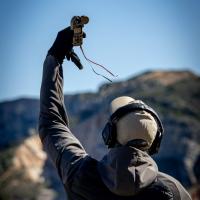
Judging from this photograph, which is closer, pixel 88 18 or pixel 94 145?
pixel 88 18

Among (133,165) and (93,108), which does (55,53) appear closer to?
(133,165)

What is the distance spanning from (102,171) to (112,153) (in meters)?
0.05

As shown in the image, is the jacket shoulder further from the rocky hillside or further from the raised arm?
the rocky hillside

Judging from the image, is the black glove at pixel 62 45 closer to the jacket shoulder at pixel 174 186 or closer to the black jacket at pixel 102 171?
the black jacket at pixel 102 171

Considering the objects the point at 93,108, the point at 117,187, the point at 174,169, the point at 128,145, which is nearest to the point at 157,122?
the point at 128,145

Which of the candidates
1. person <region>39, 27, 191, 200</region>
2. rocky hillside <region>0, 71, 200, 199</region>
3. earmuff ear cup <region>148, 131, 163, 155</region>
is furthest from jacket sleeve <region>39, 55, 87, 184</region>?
rocky hillside <region>0, 71, 200, 199</region>

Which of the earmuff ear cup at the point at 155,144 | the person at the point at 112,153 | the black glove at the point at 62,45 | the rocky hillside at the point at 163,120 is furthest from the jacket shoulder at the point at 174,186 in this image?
the rocky hillside at the point at 163,120

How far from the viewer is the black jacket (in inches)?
57.9

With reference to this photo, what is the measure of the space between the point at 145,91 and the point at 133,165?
5196cm

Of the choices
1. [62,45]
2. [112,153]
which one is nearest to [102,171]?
[112,153]

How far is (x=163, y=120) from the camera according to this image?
A: 44.1 metres

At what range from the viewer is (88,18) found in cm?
169

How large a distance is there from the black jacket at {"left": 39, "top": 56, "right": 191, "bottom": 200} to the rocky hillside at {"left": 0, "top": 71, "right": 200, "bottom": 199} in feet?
99.6

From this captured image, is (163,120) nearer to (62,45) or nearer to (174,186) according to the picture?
(62,45)
